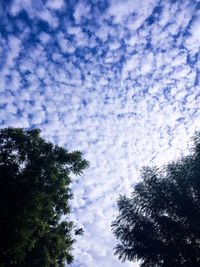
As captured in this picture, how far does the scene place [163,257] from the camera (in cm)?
3241

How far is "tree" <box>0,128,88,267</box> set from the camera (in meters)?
18.3

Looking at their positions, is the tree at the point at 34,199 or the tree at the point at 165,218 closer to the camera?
the tree at the point at 34,199

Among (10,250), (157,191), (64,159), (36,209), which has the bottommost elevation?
(10,250)

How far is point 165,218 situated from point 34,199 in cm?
1858

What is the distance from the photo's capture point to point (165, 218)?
3297 centimetres

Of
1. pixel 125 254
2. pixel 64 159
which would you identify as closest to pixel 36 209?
pixel 64 159

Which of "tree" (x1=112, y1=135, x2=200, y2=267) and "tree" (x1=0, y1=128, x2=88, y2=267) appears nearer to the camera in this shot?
"tree" (x1=0, y1=128, x2=88, y2=267)

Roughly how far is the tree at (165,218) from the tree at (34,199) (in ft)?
41.7

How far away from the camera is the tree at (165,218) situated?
3150 centimetres

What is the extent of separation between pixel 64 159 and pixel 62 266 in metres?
8.68

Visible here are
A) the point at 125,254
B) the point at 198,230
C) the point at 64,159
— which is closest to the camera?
the point at 64,159

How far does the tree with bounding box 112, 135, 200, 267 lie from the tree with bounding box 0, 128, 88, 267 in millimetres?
12708

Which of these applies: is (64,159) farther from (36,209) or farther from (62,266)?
(62,266)

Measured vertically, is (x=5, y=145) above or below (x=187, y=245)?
above
